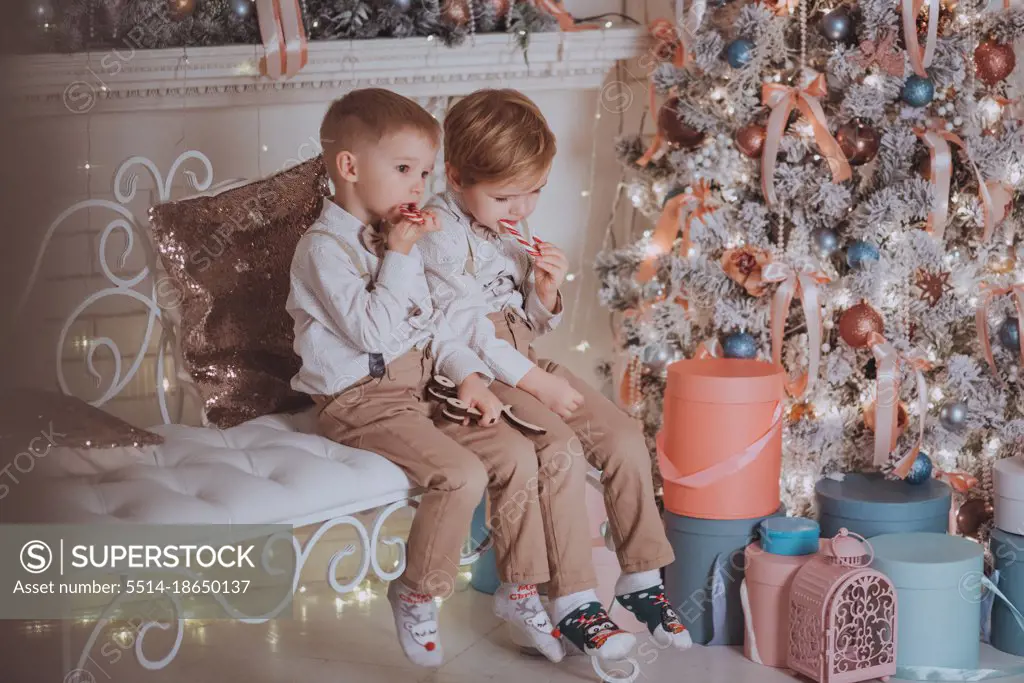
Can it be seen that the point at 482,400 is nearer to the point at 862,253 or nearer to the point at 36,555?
the point at 36,555

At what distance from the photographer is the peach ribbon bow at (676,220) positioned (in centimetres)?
262

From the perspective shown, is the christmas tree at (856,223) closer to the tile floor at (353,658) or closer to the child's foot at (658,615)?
the tile floor at (353,658)

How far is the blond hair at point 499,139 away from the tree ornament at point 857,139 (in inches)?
27.8

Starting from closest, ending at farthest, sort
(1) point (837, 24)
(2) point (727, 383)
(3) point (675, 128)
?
(2) point (727, 383) → (1) point (837, 24) → (3) point (675, 128)

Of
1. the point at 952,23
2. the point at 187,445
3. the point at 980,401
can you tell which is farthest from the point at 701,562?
the point at 952,23

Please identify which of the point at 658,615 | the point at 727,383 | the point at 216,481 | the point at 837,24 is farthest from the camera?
the point at 837,24

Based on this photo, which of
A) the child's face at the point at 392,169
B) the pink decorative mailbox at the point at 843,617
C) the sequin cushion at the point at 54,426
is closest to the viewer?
the sequin cushion at the point at 54,426

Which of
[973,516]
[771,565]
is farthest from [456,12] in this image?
[973,516]

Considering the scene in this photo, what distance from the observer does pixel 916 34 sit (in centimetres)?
249

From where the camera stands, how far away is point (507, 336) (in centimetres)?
228

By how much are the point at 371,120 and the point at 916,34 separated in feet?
3.87

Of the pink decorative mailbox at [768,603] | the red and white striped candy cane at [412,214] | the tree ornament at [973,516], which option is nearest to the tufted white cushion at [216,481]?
the red and white striped candy cane at [412,214]

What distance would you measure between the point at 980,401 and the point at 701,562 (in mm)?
696

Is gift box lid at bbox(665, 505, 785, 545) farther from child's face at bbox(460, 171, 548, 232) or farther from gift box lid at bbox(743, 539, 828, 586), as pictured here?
child's face at bbox(460, 171, 548, 232)
